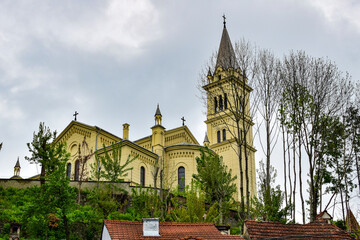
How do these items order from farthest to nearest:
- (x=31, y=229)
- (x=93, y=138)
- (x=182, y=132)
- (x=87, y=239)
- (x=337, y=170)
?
(x=182, y=132) → (x=93, y=138) → (x=337, y=170) → (x=87, y=239) → (x=31, y=229)

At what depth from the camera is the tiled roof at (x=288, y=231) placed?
18.4 m

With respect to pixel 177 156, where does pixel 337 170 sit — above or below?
below

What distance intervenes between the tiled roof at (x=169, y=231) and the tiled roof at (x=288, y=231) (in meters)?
1.05

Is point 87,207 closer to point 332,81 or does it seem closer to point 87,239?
point 87,239

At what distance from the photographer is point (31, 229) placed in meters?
25.9

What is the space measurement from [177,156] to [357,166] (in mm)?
19957

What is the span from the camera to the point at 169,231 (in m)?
17.9

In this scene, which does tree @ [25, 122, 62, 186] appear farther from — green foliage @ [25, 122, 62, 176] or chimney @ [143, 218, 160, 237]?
chimney @ [143, 218, 160, 237]

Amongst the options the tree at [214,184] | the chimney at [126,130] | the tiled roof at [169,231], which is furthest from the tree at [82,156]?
the tiled roof at [169,231]

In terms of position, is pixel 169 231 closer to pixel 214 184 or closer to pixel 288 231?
pixel 288 231

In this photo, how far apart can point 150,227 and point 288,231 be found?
20.7ft

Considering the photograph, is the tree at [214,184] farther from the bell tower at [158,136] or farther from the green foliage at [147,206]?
the bell tower at [158,136]

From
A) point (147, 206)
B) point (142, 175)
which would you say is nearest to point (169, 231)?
point (147, 206)

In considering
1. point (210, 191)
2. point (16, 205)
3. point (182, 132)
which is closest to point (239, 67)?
point (210, 191)
